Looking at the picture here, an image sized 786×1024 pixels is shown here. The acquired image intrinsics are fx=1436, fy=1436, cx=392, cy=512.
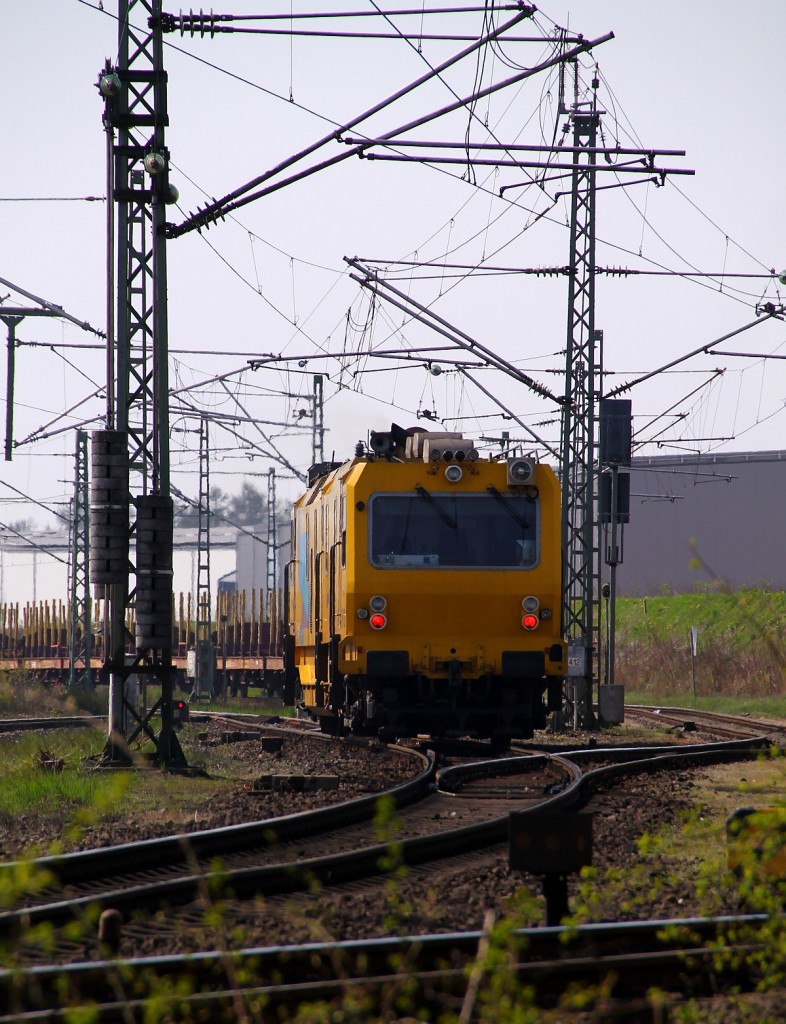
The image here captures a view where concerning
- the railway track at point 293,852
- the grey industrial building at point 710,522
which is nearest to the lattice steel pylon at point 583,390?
the railway track at point 293,852

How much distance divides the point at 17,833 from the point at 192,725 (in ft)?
53.7

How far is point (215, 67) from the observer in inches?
620

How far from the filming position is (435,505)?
17.2 m

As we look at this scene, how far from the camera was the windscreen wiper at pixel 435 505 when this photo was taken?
17109mm

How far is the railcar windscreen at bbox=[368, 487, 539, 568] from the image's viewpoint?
55.7 ft

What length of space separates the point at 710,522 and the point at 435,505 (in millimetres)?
44355

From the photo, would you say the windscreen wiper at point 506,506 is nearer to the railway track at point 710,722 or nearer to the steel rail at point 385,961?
the railway track at point 710,722

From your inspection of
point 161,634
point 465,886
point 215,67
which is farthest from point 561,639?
point 465,886

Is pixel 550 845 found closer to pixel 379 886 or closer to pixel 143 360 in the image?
pixel 379 886

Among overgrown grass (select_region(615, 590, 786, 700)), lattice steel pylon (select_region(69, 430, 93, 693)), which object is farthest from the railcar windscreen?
lattice steel pylon (select_region(69, 430, 93, 693))

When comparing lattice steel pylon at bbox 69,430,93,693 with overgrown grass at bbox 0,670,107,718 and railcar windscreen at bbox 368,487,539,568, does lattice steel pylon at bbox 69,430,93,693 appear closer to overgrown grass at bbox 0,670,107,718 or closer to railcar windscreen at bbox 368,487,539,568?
overgrown grass at bbox 0,670,107,718

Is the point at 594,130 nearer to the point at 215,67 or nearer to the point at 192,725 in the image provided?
the point at 215,67

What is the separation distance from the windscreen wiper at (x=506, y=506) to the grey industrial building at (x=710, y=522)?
131 feet

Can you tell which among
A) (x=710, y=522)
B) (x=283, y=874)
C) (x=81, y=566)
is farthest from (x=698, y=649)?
(x=283, y=874)
